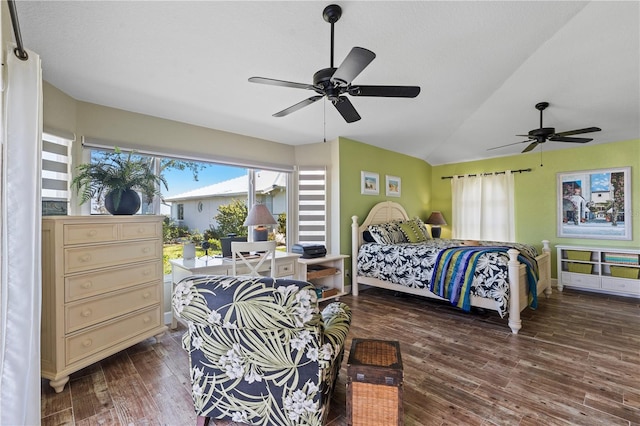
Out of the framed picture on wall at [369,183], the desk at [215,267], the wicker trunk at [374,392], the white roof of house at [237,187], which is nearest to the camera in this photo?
the wicker trunk at [374,392]

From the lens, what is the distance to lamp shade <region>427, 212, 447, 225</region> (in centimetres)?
577

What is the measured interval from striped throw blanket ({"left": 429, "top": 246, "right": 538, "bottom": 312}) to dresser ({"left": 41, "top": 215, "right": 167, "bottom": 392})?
3047mm

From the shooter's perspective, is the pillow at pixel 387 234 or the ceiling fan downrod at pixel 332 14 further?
the pillow at pixel 387 234

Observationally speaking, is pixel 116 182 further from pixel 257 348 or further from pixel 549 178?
pixel 549 178

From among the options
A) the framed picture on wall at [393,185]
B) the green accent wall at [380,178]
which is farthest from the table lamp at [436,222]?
the framed picture on wall at [393,185]

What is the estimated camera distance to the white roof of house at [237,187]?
142 inches

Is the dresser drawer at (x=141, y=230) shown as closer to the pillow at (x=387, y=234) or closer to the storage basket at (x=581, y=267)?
the pillow at (x=387, y=234)

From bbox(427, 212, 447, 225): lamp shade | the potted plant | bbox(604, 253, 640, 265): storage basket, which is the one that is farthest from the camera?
bbox(427, 212, 447, 225): lamp shade

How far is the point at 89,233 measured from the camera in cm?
217

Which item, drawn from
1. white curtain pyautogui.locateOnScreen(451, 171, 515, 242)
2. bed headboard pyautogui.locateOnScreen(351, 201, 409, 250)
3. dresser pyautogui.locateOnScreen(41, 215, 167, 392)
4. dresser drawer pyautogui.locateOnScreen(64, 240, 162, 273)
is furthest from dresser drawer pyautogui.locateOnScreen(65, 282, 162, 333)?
white curtain pyautogui.locateOnScreen(451, 171, 515, 242)

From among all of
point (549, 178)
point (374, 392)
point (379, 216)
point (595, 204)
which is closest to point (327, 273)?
point (379, 216)

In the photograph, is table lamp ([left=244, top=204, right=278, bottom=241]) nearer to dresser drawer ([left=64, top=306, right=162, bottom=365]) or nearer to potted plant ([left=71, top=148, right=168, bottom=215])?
potted plant ([left=71, top=148, right=168, bottom=215])

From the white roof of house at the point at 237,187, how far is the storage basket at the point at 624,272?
16.3ft

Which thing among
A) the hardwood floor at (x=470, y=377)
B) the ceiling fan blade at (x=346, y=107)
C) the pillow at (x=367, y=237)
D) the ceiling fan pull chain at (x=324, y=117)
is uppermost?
the ceiling fan pull chain at (x=324, y=117)
